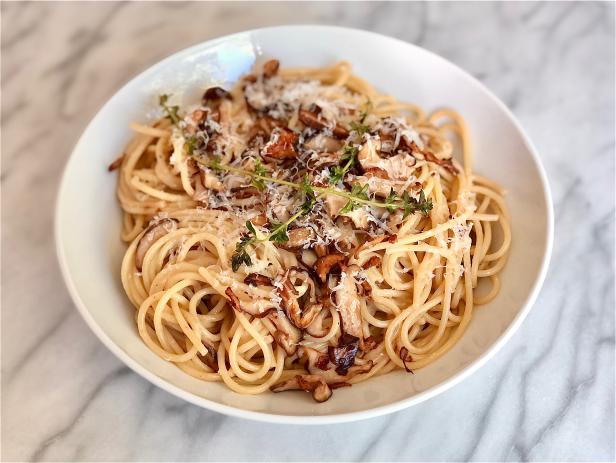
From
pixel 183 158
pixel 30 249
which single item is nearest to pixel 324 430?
pixel 183 158

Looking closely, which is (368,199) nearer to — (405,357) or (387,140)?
(387,140)

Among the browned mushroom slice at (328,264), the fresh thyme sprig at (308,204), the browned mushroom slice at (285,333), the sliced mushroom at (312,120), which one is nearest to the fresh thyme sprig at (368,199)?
the fresh thyme sprig at (308,204)

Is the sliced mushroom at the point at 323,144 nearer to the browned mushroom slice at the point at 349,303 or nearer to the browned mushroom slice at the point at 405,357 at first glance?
the browned mushroom slice at the point at 349,303

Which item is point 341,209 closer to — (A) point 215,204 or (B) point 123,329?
(A) point 215,204

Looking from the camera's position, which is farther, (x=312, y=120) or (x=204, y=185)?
(x=312, y=120)

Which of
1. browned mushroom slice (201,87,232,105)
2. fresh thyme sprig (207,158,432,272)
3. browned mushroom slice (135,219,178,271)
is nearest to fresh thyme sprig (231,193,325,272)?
fresh thyme sprig (207,158,432,272)

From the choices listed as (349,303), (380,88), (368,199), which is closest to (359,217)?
(368,199)

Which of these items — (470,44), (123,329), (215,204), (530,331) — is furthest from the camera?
(470,44)
